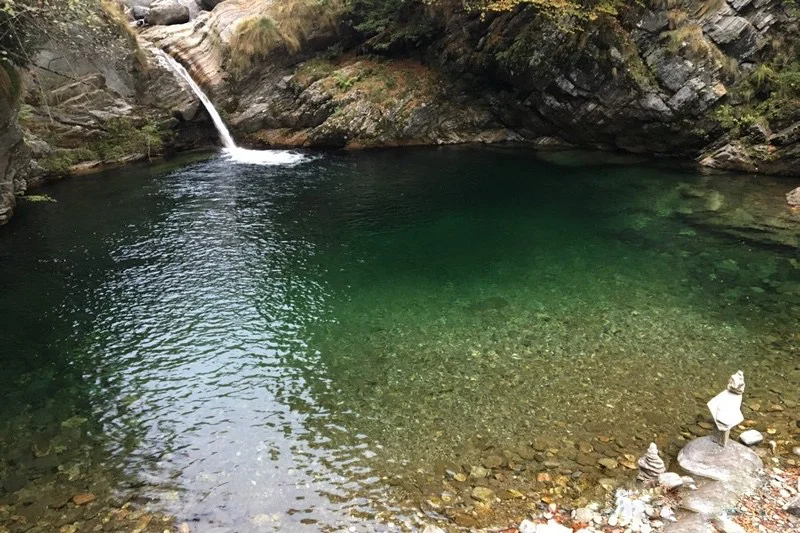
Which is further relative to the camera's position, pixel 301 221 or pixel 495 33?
pixel 495 33

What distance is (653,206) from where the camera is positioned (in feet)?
59.0

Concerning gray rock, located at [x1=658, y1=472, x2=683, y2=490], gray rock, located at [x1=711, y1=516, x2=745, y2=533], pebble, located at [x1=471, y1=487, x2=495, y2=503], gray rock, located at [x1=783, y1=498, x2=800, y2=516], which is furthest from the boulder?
gray rock, located at [x1=783, y1=498, x2=800, y2=516]

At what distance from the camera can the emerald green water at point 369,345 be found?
6.97 meters

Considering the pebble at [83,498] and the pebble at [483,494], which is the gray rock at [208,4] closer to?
the pebble at [83,498]

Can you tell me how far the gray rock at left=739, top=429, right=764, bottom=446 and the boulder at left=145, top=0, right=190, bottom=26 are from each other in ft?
127

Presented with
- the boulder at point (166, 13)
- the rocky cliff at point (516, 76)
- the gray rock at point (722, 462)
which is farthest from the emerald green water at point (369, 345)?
the boulder at point (166, 13)

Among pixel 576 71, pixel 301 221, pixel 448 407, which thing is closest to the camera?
pixel 448 407

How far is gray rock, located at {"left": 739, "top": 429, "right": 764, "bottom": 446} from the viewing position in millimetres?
7016

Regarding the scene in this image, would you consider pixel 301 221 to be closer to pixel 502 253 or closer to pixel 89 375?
pixel 502 253

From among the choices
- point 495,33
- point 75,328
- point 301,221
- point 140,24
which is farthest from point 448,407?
point 140,24

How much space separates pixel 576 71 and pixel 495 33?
4930mm

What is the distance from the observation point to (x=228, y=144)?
29688 mm

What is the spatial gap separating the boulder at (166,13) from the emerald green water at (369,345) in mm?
20853

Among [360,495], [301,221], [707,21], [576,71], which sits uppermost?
[707,21]
